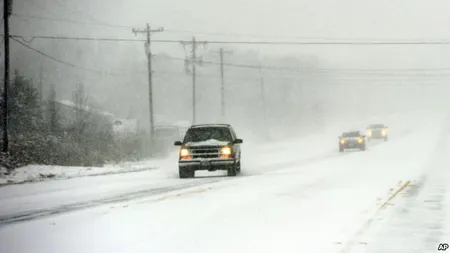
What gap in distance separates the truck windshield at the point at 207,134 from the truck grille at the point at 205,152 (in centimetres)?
76

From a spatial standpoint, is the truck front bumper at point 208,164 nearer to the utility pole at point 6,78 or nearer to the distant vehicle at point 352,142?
the utility pole at point 6,78

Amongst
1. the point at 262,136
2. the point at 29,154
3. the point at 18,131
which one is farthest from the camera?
the point at 262,136

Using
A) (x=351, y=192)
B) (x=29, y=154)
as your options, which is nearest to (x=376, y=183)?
(x=351, y=192)

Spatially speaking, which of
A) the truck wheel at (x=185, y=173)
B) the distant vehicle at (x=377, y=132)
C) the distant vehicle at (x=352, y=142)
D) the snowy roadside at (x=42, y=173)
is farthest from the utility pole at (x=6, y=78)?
the distant vehicle at (x=377, y=132)

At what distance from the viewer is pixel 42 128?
37.4m

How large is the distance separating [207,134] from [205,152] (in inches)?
49.5

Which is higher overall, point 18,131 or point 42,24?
point 42,24

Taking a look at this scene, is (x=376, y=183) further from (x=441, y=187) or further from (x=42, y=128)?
(x=42, y=128)

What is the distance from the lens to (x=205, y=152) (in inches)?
872

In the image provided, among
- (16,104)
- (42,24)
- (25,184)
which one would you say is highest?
(42,24)

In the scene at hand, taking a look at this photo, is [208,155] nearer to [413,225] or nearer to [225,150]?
[225,150]

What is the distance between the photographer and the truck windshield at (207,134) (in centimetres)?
2291

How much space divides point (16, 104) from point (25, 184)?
19.7 meters

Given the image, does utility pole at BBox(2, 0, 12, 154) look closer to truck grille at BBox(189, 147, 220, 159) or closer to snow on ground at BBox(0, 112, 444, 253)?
truck grille at BBox(189, 147, 220, 159)
